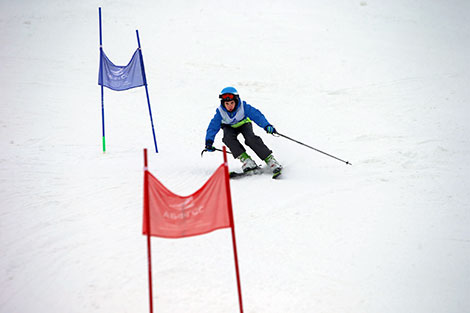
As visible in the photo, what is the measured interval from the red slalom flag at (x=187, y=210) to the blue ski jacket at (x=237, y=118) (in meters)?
3.06

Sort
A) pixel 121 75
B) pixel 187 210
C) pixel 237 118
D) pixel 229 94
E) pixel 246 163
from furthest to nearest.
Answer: pixel 121 75 → pixel 246 163 → pixel 237 118 → pixel 229 94 → pixel 187 210

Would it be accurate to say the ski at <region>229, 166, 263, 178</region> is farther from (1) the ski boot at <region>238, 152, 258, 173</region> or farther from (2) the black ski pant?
(2) the black ski pant

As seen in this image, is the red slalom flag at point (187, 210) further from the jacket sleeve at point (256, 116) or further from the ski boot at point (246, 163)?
the jacket sleeve at point (256, 116)

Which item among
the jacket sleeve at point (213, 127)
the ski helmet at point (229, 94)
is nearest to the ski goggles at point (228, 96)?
the ski helmet at point (229, 94)

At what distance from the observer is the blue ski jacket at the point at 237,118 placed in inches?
251

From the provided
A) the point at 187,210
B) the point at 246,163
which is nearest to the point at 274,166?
the point at 246,163

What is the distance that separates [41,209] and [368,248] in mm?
4136

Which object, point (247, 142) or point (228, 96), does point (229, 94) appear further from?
point (247, 142)

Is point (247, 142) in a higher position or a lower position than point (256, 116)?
lower

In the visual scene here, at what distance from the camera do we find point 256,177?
→ 21.2 ft

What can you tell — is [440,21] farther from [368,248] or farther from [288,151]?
Answer: [368,248]

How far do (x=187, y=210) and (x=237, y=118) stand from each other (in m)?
3.28

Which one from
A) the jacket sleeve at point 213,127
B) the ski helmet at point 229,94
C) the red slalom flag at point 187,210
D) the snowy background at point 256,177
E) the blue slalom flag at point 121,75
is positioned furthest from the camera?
the blue slalom flag at point 121,75

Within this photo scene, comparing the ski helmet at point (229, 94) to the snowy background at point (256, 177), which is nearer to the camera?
the snowy background at point (256, 177)
